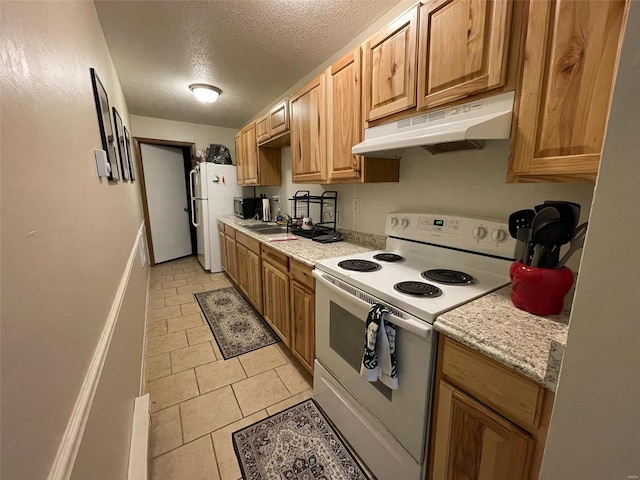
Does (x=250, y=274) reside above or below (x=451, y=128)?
below

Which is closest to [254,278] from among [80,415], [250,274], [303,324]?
[250,274]

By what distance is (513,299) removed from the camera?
36.9 inches

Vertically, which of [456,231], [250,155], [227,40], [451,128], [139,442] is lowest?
[139,442]

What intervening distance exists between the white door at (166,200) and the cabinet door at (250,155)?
6.13 feet

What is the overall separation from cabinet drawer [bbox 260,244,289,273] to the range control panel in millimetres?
767

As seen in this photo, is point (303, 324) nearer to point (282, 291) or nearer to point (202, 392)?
point (282, 291)

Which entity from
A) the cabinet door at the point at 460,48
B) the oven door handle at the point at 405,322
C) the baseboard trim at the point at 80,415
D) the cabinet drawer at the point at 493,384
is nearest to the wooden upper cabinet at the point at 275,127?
the cabinet door at the point at 460,48

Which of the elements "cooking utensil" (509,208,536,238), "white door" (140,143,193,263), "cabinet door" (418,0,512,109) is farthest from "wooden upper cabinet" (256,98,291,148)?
"white door" (140,143,193,263)

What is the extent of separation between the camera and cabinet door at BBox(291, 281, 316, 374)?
1.66 m

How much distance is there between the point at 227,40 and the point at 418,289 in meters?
2.29

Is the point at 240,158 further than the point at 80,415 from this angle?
Yes

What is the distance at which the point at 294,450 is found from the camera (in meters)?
1.35

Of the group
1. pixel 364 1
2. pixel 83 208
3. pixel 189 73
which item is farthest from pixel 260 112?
pixel 83 208

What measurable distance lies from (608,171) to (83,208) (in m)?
1.23
